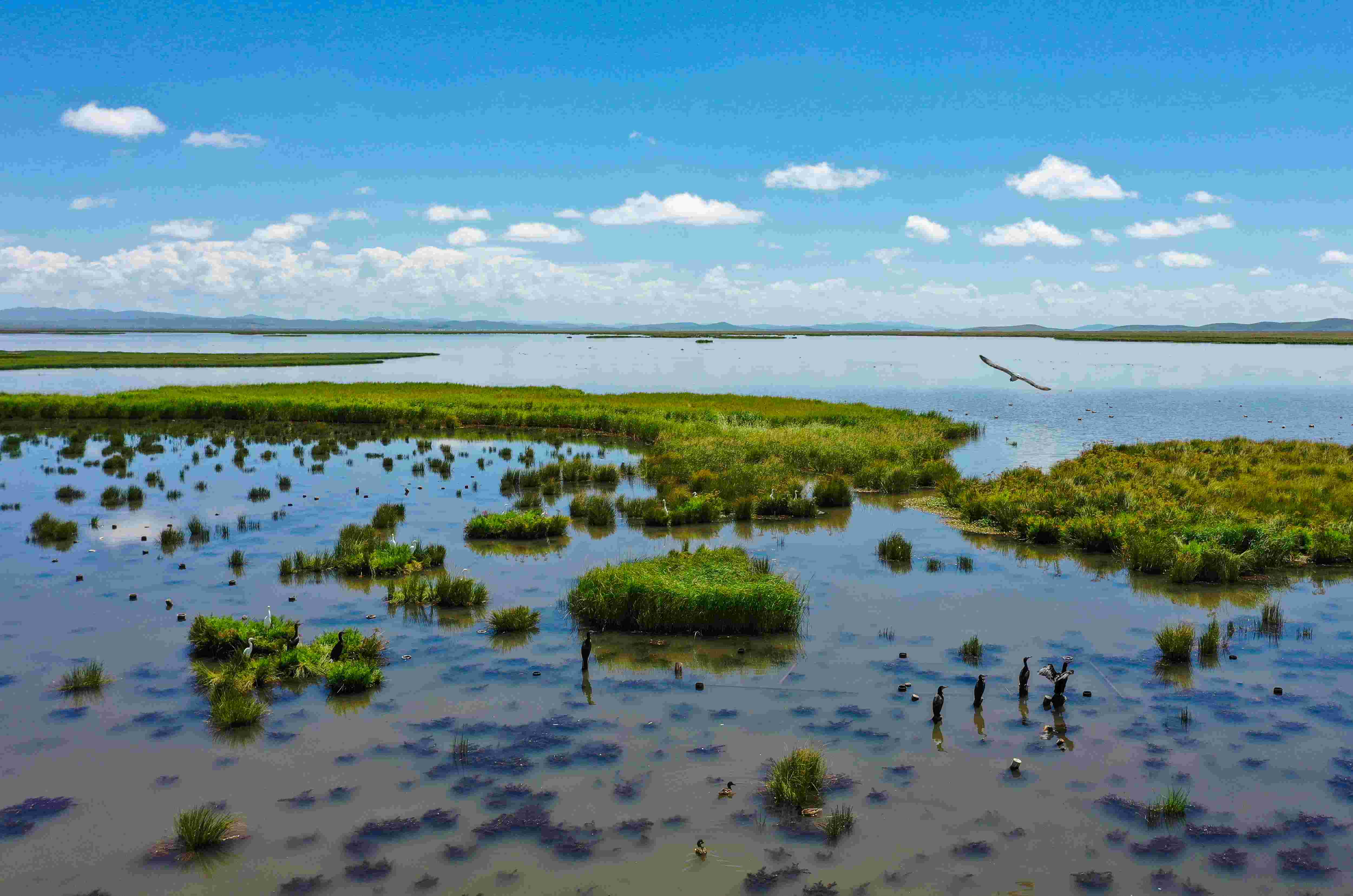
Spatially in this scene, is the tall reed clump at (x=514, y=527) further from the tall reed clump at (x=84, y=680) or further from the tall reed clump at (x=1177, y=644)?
the tall reed clump at (x=1177, y=644)

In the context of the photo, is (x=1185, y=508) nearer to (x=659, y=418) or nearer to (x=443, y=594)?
(x=443, y=594)

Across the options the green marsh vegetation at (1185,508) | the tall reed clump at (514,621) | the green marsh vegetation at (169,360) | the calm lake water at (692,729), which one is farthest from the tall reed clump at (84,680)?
the green marsh vegetation at (169,360)

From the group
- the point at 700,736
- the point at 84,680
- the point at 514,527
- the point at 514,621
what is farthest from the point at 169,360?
the point at 700,736

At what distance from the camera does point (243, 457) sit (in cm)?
4216

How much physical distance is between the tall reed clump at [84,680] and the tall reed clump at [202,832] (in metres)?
5.40

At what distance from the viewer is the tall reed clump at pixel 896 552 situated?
952 inches

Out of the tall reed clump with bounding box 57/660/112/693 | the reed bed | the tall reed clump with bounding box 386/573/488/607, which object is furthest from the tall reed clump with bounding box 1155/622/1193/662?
the tall reed clump with bounding box 57/660/112/693

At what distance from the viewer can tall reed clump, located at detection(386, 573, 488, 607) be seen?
20359 millimetres

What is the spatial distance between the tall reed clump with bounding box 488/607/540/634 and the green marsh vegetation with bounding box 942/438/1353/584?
47.7 feet

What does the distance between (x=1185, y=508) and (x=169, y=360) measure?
401 ft

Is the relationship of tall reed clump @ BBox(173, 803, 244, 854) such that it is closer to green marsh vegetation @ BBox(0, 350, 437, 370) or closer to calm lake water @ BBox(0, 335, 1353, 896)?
calm lake water @ BBox(0, 335, 1353, 896)

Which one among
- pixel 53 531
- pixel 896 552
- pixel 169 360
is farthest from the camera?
pixel 169 360

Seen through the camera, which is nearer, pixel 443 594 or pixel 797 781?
pixel 797 781

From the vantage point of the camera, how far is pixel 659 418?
167ft
